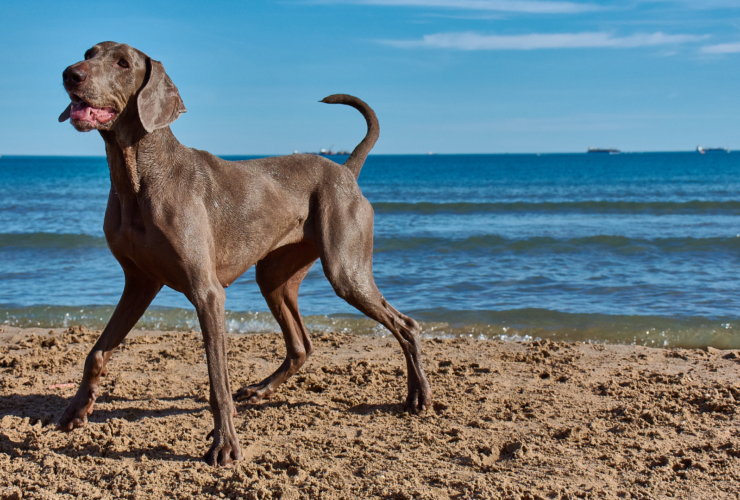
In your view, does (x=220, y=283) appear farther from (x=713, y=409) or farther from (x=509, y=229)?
(x=509, y=229)

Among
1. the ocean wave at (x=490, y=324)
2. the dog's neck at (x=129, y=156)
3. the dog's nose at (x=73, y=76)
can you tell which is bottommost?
the ocean wave at (x=490, y=324)

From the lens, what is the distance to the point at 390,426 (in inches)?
150

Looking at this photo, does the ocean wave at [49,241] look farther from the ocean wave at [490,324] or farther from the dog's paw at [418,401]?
the dog's paw at [418,401]

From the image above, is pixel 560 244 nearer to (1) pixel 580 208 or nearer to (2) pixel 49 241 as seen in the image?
(1) pixel 580 208

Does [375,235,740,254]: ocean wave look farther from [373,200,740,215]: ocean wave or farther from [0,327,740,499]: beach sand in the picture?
[373,200,740,215]: ocean wave

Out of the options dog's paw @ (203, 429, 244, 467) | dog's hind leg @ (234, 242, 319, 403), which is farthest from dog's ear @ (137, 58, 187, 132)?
dog's paw @ (203, 429, 244, 467)

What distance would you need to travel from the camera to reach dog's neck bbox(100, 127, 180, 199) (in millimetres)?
3164

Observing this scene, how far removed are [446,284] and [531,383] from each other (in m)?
3.91

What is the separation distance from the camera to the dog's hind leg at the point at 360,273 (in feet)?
12.8

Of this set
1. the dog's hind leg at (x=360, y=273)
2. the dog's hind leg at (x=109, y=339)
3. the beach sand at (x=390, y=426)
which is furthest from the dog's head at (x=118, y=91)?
the beach sand at (x=390, y=426)

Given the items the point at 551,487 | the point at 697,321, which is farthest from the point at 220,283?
the point at 697,321

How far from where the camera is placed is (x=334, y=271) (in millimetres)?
3881

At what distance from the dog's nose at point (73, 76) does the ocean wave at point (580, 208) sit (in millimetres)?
16286

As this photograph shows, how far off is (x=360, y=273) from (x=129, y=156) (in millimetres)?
1515
